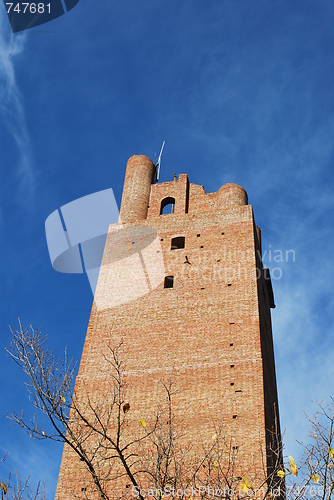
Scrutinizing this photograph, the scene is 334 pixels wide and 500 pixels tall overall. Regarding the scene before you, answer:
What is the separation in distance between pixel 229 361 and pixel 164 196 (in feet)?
28.1

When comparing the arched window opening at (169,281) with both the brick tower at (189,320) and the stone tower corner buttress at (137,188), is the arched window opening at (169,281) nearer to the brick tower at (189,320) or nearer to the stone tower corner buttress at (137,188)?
the brick tower at (189,320)

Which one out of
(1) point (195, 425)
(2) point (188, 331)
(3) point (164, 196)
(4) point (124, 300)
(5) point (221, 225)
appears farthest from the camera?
(3) point (164, 196)

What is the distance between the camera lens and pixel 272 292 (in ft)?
73.2

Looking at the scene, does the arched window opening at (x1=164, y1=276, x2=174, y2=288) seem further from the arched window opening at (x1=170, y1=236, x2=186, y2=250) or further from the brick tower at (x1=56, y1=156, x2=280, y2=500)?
the arched window opening at (x1=170, y1=236, x2=186, y2=250)

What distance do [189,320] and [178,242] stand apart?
4059 millimetres

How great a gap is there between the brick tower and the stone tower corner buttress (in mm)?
62

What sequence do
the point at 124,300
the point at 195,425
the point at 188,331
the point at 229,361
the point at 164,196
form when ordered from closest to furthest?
the point at 195,425, the point at 229,361, the point at 188,331, the point at 124,300, the point at 164,196

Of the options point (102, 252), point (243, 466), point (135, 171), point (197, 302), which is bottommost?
point (243, 466)

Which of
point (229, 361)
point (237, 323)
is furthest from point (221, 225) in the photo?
point (229, 361)

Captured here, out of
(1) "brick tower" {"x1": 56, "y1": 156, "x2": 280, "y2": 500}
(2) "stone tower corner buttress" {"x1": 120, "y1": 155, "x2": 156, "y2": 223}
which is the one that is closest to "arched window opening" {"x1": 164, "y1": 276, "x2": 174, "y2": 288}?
(1) "brick tower" {"x1": 56, "y1": 156, "x2": 280, "y2": 500}

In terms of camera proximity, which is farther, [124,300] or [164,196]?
[164,196]

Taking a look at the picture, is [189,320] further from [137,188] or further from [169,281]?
[137,188]

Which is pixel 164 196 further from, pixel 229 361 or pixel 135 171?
pixel 229 361

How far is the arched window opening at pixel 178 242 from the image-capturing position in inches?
783
